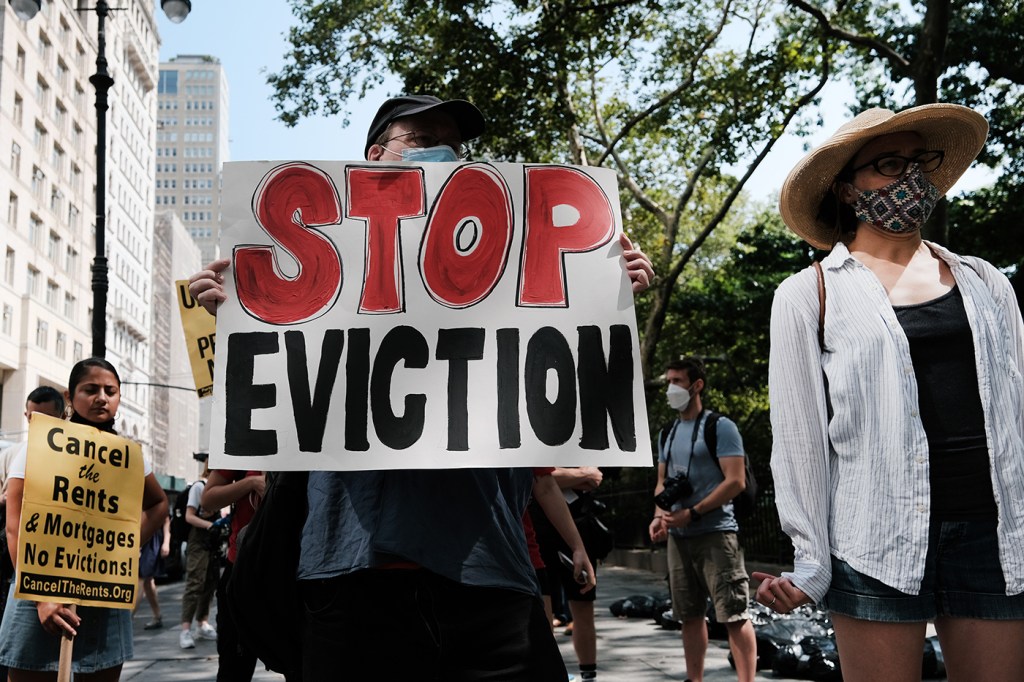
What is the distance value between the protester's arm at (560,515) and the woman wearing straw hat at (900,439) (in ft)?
7.38

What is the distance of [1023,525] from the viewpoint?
2566mm

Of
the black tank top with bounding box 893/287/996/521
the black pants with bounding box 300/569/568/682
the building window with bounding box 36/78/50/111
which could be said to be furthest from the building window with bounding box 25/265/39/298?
the black tank top with bounding box 893/287/996/521

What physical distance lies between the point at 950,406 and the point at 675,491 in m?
3.82

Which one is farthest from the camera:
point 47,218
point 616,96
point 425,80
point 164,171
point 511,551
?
point 164,171

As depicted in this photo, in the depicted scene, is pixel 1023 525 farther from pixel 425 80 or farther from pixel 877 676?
pixel 425 80

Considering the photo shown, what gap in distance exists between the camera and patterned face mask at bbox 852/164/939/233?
2984 millimetres

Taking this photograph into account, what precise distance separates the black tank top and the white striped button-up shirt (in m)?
0.03

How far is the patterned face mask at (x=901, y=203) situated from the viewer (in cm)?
298

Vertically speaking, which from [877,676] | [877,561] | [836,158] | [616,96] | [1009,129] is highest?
[616,96]

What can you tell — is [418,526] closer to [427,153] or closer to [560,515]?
[427,153]

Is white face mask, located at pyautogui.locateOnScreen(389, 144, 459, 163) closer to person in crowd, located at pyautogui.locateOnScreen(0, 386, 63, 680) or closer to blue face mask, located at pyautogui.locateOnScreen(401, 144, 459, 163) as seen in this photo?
blue face mask, located at pyautogui.locateOnScreen(401, 144, 459, 163)

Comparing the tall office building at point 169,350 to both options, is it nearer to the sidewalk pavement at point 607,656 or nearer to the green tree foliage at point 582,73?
the green tree foliage at point 582,73

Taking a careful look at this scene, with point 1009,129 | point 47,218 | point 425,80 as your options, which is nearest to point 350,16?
point 425,80

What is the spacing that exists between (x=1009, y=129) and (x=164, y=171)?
16552 cm
